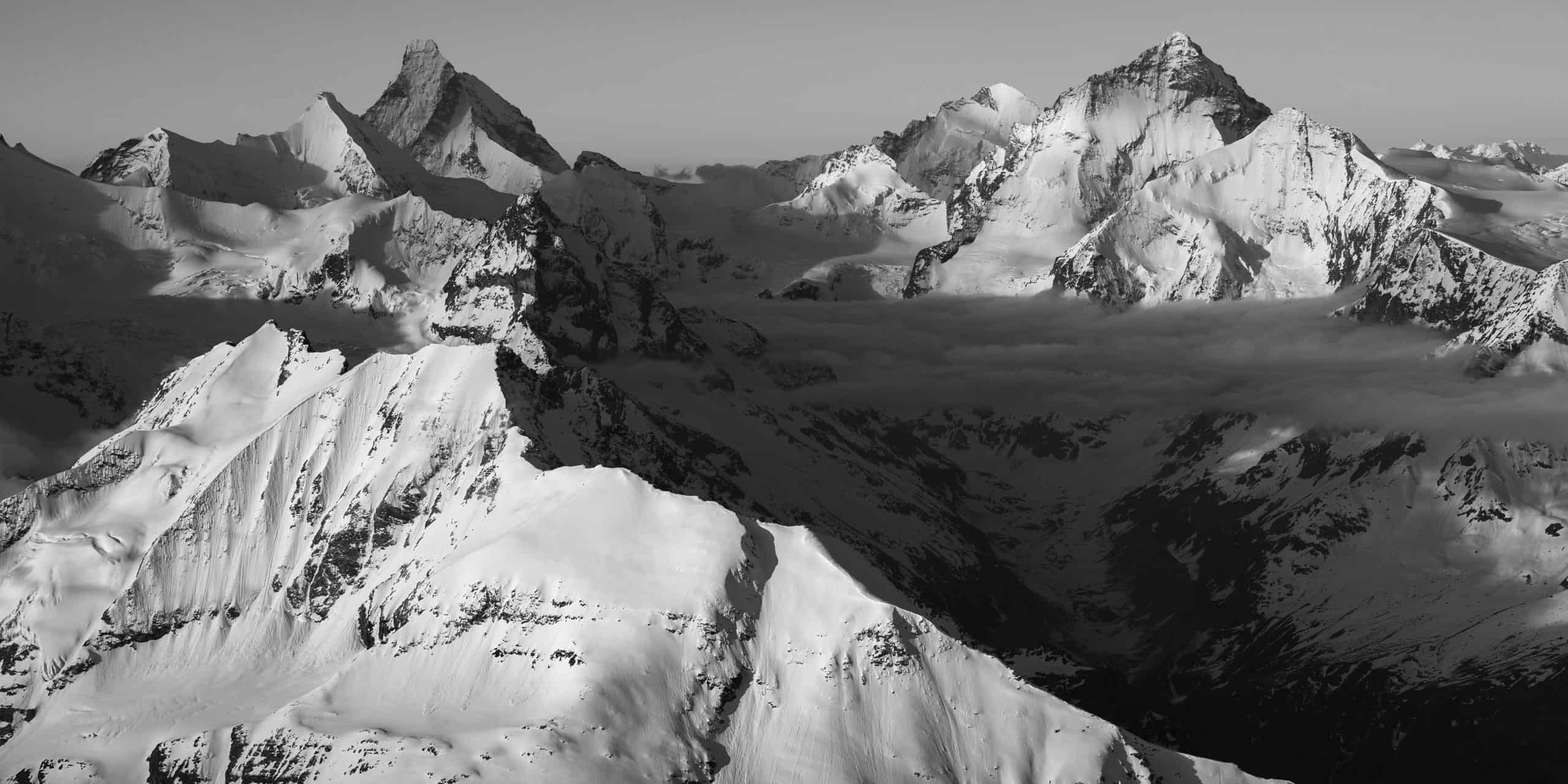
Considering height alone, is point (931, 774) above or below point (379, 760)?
below

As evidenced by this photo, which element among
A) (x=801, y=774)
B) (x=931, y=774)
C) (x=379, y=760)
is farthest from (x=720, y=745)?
(x=379, y=760)

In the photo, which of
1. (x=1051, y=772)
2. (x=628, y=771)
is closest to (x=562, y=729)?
(x=628, y=771)

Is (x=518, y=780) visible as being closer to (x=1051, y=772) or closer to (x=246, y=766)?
(x=246, y=766)

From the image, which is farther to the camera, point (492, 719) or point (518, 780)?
point (492, 719)

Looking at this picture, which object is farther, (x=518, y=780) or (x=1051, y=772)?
(x=1051, y=772)

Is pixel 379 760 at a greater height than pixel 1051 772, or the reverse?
pixel 379 760

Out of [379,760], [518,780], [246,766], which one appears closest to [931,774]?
[518,780]

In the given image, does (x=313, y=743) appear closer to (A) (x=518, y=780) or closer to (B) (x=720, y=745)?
(A) (x=518, y=780)
